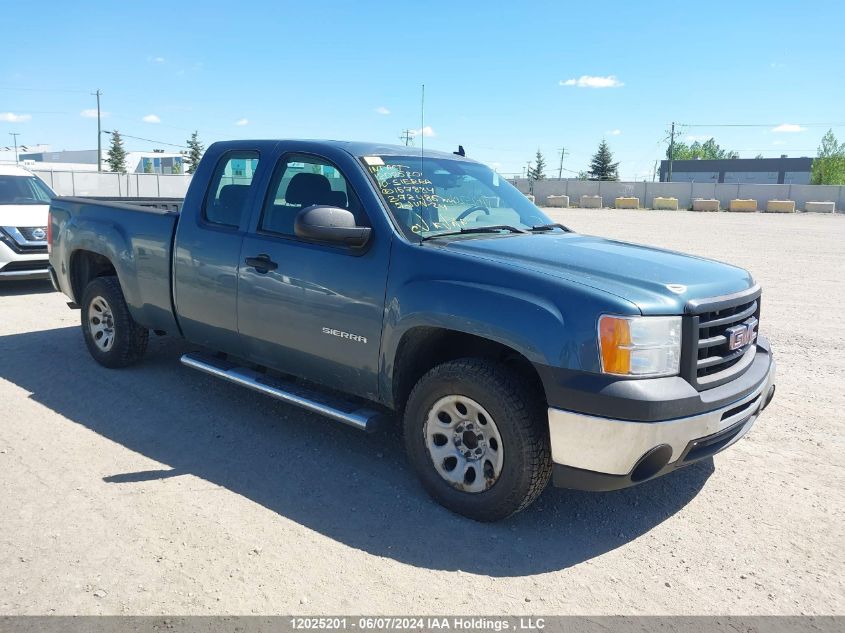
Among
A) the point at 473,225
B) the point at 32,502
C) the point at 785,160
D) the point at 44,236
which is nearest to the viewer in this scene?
the point at 32,502

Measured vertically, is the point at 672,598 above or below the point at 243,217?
below

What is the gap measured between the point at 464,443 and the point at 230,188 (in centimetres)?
258

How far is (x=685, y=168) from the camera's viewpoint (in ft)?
326

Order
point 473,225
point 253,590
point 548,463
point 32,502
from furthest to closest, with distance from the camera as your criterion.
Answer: point 473,225 < point 32,502 < point 548,463 < point 253,590

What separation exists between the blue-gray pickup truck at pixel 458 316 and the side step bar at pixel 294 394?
18mm

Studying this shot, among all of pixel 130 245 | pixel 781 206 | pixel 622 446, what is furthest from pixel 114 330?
pixel 781 206

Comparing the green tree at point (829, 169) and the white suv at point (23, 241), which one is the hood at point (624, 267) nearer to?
the white suv at point (23, 241)

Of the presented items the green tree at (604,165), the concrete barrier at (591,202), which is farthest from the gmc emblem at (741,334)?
the green tree at (604,165)

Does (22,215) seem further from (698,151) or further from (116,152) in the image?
(698,151)

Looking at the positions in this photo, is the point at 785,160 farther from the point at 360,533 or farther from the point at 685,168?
the point at 360,533

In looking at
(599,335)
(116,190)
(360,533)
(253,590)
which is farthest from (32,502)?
(116,190)

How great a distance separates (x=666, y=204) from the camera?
4991cm

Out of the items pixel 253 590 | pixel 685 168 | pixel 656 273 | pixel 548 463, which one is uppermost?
pixel 685 168

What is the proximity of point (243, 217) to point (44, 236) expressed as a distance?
644 cm
